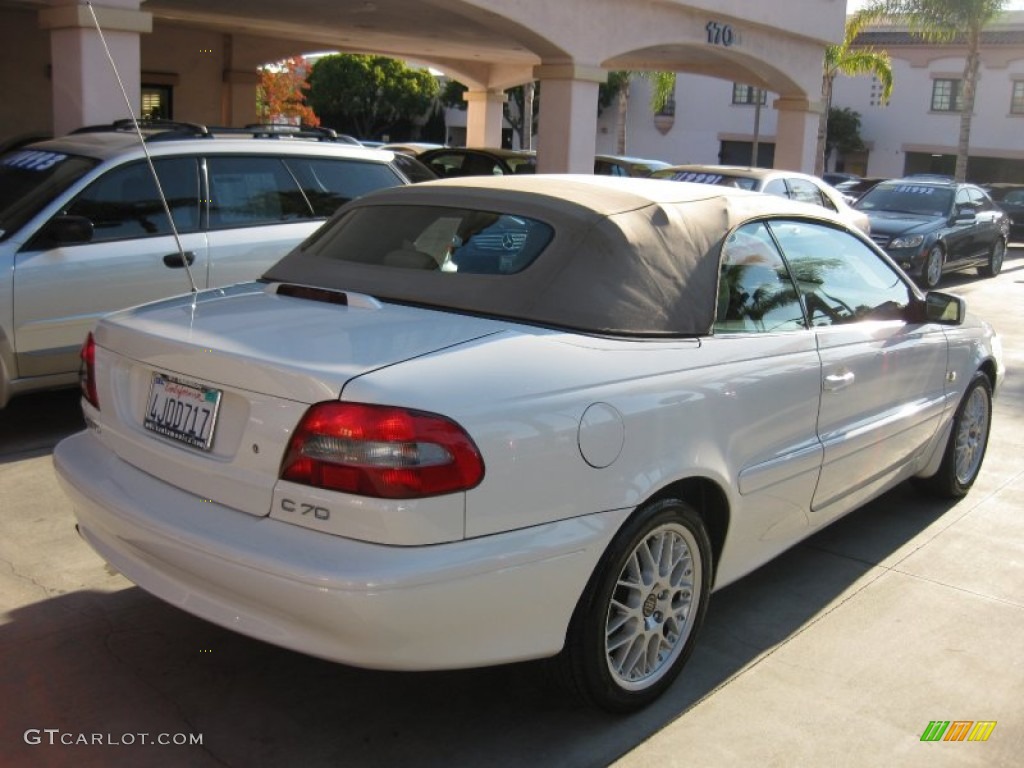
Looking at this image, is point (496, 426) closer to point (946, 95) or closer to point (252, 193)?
point (252, 193)

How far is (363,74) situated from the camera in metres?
44.6

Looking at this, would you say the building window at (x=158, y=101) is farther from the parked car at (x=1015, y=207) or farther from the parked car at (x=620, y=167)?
the parked car at (x=1015, y=207)

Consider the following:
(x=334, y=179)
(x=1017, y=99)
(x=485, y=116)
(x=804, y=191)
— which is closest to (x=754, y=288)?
(x=334, y=179)

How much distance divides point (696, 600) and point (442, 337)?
1.27 metres

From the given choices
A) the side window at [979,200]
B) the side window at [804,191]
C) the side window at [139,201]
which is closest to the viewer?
the side window at [139,201]

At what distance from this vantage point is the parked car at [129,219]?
6.01 m

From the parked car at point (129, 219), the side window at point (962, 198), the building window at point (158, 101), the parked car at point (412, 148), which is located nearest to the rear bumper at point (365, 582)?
the parked car at point (129, 219)

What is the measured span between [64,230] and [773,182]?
29.3 feet

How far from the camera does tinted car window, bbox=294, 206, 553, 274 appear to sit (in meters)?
3.77

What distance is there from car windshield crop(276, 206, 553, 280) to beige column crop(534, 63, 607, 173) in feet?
32.3

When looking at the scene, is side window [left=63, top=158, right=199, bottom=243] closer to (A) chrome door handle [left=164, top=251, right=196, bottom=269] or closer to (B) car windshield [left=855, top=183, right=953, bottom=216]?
(A) chrome door handle [left=164, top=251, right=196, bottom=269]

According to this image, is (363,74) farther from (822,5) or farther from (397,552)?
(397,552)

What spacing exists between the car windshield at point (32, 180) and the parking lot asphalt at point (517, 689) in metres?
2.15

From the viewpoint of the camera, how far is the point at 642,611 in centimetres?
339
